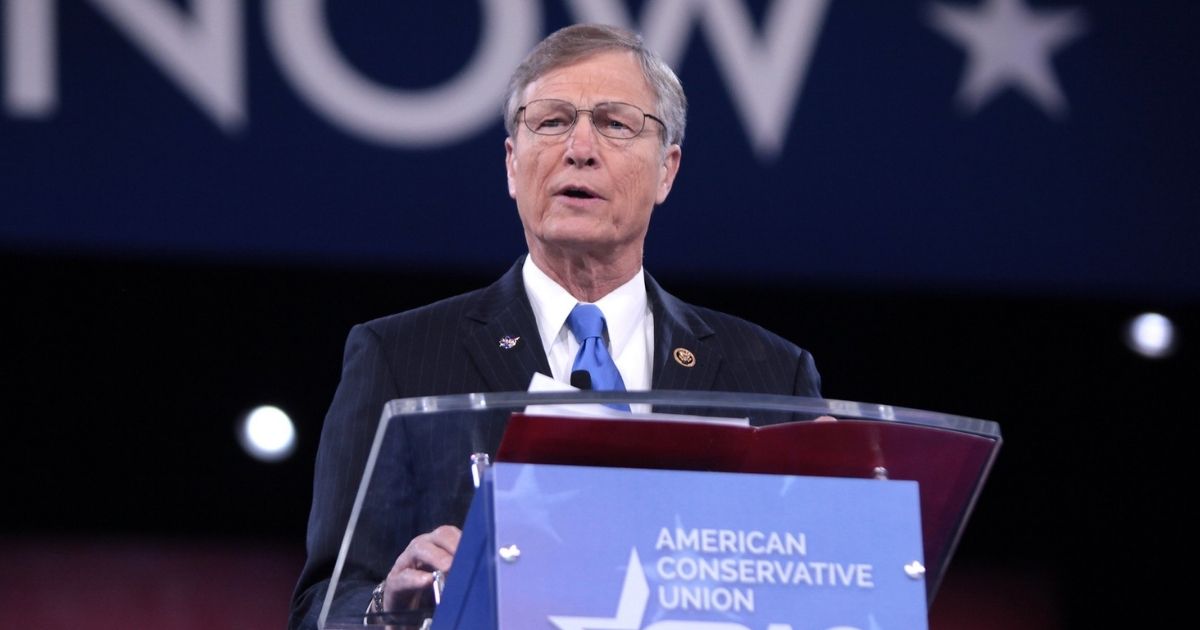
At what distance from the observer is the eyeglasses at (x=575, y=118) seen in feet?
7.53

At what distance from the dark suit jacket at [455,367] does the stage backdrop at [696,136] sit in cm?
122

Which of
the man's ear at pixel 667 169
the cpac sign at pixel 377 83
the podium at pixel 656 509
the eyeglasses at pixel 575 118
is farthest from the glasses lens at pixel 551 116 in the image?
the cpac sign at pixel 377 83

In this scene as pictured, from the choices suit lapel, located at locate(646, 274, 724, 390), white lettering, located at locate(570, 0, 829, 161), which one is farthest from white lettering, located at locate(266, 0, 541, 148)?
suit lapel, located at locate(646, 274, 724, 390)

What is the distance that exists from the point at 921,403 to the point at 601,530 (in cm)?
316

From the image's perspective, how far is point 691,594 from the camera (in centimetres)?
140

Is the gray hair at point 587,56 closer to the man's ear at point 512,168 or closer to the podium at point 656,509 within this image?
the man's ear at point 512,168

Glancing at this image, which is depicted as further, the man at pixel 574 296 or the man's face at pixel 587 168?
the man's face at pixel 587 168

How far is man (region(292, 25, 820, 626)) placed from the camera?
213 cm

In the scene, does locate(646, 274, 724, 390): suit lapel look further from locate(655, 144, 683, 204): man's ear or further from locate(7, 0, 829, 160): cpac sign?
locate(7, 0, 829, 160): cpac sign

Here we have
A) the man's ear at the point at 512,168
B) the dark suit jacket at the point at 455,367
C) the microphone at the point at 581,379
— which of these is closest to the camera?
the dark suit jacket at the point at 455,367

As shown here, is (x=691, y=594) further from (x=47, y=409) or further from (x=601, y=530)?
(x=47, y=409)

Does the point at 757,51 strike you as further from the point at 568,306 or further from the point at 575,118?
the point at 568,306

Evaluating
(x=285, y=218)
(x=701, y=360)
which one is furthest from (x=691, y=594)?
(x=285, y=218)

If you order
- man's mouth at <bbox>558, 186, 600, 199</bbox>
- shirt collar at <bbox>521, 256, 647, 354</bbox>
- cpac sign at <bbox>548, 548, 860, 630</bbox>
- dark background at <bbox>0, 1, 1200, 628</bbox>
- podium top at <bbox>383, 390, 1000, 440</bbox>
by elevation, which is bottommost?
cpac sign at <bbox>548, 548, 860, 630</bbox>
